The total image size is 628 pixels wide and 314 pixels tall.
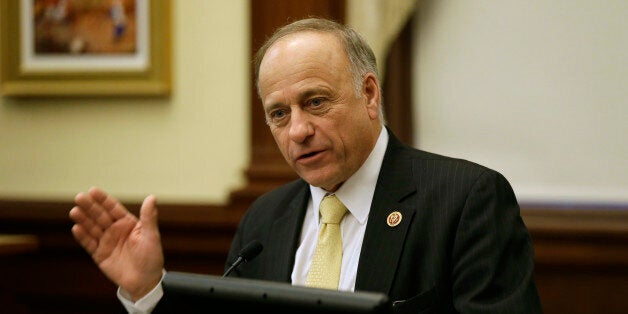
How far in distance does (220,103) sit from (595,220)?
5.94 ft

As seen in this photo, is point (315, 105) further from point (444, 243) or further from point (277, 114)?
point (444, 243)

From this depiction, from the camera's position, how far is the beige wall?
3.92 metres

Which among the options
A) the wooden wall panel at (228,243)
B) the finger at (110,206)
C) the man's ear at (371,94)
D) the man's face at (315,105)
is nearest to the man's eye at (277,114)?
the man's face at (315,105)

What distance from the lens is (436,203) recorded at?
2.17m

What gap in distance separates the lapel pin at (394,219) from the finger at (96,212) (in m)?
0.85

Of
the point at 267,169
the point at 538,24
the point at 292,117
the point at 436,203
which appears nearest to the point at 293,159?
the point at 292,117

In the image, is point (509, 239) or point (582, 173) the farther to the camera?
point (582, 173)

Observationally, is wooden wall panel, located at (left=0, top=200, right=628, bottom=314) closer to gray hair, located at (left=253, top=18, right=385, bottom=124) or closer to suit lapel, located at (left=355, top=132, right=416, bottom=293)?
suit lapel, located at (left=355, top=132, right=416, bottom=293)

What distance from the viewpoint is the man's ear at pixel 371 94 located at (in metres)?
2.37

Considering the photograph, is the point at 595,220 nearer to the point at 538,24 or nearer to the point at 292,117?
the point at 538,24

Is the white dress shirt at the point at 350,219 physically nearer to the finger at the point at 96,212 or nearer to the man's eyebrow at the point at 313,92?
the man's eyebrow at the point at 313,92

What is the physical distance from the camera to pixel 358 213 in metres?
2.30

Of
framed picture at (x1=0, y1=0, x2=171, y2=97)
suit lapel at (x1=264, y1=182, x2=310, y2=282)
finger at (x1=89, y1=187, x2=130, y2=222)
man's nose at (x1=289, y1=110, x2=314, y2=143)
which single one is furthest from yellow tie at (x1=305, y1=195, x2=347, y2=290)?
framed picture at (x1=0, y1=0, x2=171, y2=97)

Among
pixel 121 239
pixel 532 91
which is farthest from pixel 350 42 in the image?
pixel 532 91
